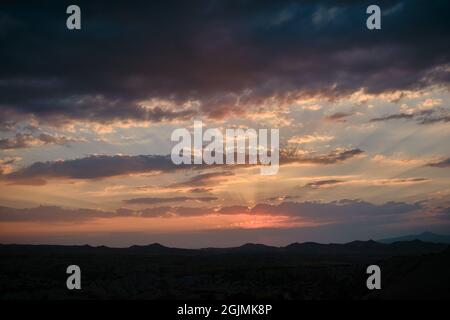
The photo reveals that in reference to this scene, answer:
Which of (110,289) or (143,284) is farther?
(143,284)

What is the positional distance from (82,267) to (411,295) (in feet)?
152

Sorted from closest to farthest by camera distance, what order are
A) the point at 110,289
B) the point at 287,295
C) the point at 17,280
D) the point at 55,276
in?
the point at 287,295, the point at 110,289, the point at 17,280, the point at 55,276

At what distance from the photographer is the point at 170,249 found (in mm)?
166125

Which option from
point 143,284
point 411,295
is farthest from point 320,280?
point 411,295

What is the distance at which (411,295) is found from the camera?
2698cm
